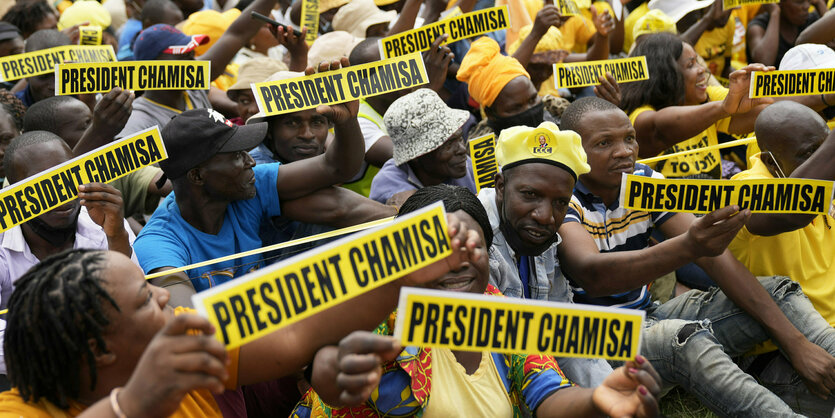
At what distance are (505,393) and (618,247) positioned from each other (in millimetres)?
1489

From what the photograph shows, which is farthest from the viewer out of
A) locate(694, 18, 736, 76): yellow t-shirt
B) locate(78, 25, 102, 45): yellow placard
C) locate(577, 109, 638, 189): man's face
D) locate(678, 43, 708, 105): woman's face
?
locate(694, 18, 736, 76): yellow t-shirt

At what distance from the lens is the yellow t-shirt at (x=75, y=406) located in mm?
2252

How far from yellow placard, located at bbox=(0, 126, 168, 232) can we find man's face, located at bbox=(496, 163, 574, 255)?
161 centimetres

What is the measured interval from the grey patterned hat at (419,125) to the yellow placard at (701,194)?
165 cm

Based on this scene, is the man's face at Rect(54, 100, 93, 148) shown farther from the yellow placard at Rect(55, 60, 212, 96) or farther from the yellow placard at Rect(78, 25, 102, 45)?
the yellow placard at Rect(78, 25, 102, 45)

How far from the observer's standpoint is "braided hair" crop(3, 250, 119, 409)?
2.21m

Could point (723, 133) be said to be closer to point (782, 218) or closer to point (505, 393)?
point (782, 218)

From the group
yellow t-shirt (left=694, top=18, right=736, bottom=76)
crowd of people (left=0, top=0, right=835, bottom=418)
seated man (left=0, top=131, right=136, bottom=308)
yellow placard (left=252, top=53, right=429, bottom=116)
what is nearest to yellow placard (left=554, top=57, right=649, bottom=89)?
crowd of people (left=0, top=0, right=835, bottom=418)

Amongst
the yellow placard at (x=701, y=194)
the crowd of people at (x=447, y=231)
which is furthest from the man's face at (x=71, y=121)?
the yellow placard at (x=701, y=194)

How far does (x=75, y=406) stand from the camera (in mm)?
2342

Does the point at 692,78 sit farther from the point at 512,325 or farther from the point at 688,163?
the point at 512,325

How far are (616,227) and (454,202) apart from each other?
4.51 ft

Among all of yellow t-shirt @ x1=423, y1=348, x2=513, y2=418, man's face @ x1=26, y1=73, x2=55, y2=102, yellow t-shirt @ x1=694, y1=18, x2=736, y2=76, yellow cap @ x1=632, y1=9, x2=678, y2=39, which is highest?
man's face @ x1=26, y1=73, x2=55, y2=102

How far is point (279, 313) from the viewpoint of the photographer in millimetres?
2176
